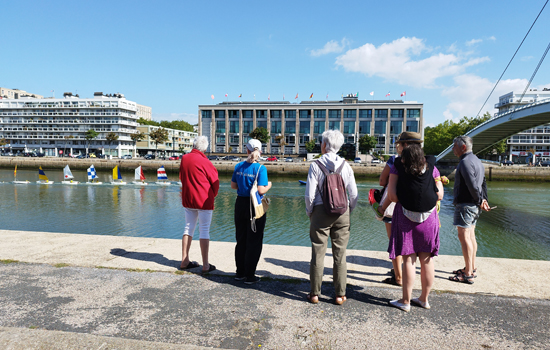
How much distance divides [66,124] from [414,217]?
361 ft

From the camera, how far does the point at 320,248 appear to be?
346cm

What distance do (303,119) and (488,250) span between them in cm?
7446

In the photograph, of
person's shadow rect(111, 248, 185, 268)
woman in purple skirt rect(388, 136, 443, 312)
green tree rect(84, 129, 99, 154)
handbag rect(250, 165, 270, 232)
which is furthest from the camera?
green tree rect(84, 129, 99, 154)

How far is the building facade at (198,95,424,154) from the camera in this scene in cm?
7919

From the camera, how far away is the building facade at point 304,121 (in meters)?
79.2

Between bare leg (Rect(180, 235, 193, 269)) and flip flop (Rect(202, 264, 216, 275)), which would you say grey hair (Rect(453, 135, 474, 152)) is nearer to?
flip flop (Rect(202, 264, 216, 275))

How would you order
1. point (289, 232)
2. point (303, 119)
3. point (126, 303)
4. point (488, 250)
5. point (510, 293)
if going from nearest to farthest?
1. point (126, 303)
2. point (510, 293)
3. point (488, 250)
4. point (289, 232)
5. point (303, 119)

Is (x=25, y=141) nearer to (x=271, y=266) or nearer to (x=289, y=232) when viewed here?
(x=289, y=232)

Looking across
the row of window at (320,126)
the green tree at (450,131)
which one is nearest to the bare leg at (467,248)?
the green tree at (450,131)

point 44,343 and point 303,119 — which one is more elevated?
point 303,119

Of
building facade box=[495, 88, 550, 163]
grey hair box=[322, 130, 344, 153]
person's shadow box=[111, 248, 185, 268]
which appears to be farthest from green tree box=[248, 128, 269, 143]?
grey hair box=[322, 130, 344, 153]

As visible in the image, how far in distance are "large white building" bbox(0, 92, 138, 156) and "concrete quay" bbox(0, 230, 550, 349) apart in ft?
318

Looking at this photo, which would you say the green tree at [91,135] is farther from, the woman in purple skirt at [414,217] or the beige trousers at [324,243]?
the woman in purple skirt at [414,217]

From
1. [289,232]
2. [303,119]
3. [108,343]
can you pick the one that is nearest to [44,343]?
[108,343]
